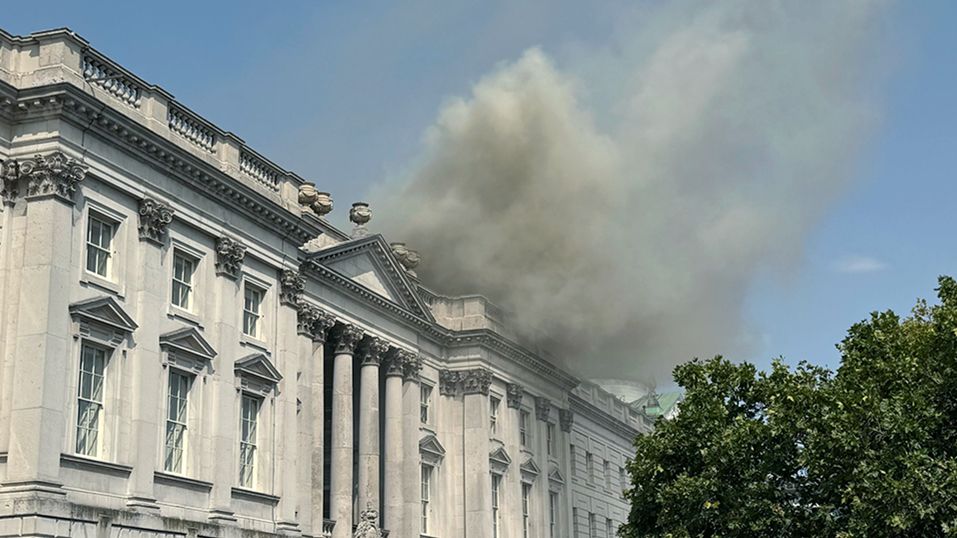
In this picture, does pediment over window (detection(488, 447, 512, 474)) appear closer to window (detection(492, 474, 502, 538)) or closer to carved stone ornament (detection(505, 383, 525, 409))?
window (detection(492, 474, 502, 538))

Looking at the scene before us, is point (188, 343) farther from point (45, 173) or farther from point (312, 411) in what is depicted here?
point (312, 411)

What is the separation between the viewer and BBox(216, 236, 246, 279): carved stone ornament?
3275 cm

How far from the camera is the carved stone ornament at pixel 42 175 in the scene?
26656 mm

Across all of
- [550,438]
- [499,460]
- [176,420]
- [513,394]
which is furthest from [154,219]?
[550,438]

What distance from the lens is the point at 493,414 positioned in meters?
53.0

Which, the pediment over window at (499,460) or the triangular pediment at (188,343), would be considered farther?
the pediment over window at (499,460)

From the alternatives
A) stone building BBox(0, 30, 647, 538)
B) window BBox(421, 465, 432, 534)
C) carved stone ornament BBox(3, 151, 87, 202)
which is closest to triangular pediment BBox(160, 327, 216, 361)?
stone building BBox(0, 30, 647, 538)

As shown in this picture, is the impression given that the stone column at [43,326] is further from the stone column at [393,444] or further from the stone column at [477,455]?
the stone column at [477,455]

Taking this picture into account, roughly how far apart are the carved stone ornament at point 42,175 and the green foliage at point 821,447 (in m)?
17.9

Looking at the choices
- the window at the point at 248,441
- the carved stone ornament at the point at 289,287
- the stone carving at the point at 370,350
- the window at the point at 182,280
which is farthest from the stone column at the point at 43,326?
the stone carving at the point at 370,350

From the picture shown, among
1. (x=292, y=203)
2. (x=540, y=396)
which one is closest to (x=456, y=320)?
(x=540, y=396)

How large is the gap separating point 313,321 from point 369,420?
5.31m

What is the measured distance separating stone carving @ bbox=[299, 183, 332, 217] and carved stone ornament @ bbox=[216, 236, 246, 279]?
7912mm

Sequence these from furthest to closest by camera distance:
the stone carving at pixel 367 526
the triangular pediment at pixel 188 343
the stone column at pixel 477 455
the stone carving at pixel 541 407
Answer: the stone carving at pixel 541 407
the stone column at pixel 477 455
the stone carving at pixel 367 526
the triangular pediment at pixel 188 343
